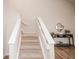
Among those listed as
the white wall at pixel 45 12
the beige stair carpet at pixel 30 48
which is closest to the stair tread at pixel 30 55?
the beige stair carpet at pixel 30 48

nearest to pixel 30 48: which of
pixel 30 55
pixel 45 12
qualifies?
pixel 30 55

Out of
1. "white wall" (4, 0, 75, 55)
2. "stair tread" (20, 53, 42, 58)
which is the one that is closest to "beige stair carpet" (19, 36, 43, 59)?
"stair tread" (20, 53, 42, 58)

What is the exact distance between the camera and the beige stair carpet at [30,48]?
5.49 metres

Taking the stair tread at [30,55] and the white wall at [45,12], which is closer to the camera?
the stair tread at [30,55]

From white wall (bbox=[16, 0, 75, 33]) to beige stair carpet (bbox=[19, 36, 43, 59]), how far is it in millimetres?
2132

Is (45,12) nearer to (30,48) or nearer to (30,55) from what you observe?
(30,48)

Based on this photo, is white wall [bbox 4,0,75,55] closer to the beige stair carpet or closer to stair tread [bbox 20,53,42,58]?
the beige stair carpet

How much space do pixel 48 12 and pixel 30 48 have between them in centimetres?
371

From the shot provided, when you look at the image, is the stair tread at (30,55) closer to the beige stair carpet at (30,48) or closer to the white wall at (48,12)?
the beige stair carpet at (30,48)

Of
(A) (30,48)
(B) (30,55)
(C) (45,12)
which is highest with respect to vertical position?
(C) (45,12)

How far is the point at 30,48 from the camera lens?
239 inches

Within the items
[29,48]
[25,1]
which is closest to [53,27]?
[25,1]

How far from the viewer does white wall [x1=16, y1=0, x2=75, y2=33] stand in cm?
910

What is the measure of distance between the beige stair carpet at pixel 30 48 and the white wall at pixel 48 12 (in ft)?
6.99
